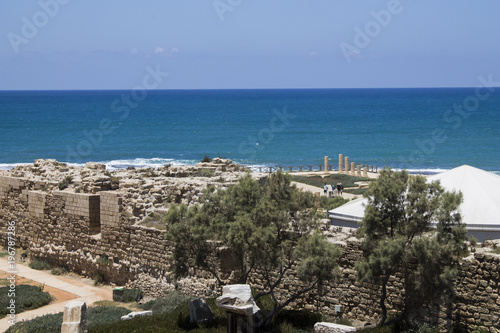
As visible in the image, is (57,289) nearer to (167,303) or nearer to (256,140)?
(167,303)

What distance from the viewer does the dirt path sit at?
1593 cm

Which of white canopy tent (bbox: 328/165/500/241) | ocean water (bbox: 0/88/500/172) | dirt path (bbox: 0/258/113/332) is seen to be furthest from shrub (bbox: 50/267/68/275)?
ocean water (bbox: 0/88/500/172)

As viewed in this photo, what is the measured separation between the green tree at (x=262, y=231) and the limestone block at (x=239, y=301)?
204cm

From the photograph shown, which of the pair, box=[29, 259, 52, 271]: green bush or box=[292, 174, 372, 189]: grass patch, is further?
box=[292, 174, 372, 189]: grass patch

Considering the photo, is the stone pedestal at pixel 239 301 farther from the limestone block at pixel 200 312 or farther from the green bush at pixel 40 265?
the green bush at pixel 40 265

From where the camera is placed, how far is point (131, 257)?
1748 cm

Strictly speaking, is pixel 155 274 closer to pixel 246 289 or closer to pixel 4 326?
pixel 4 326

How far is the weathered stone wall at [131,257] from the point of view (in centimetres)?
1172

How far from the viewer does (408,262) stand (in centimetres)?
1245

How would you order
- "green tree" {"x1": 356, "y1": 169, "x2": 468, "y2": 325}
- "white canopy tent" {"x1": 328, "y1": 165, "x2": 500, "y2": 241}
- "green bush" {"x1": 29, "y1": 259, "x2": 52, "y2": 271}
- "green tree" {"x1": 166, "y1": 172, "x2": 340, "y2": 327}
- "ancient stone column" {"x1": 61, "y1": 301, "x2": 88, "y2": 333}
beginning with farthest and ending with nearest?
"green bush" {"x1": 29, "y1": 259, "x2": 52, "y2": 271} → "white canopy tent" {"x1": 328, "y1": 165, "x2": 500, "y2": 241} → "green tree" {"x1": 166, "y1": 172, "x2": 340, "y2": 327} → "ancient stone column" {"x1": 61, "y1": 301, "x2": 88, "y2": 333} → "green tree" {"x1": 356, "y1": 169, "x2": 468, "y2": 325}

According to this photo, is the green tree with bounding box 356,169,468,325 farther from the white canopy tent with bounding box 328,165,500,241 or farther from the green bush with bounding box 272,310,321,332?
the white canopy tent with bounding box 328,165,500,241

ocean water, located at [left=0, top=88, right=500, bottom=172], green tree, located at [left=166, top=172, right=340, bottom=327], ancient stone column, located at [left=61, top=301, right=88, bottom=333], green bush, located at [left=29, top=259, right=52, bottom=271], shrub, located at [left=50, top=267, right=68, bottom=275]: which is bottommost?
shrub, located at [left=50, top=267, right=68, bottom=275]

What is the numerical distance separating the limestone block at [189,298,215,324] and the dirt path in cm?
431

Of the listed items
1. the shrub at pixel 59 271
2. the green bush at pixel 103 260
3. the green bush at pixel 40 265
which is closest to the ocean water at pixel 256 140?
the green bush at pixel 40 265
